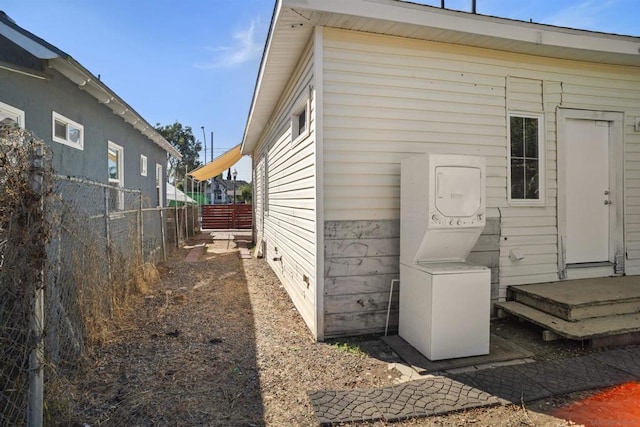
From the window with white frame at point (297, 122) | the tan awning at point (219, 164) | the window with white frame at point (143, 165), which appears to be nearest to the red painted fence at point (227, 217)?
the tan awning at point (219, 164)

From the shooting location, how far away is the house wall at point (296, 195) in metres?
3.98

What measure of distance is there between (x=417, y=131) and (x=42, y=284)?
358 cm

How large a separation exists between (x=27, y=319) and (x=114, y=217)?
3.29m

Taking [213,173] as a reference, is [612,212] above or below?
below

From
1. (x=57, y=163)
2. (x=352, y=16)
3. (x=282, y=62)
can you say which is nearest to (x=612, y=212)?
(x=352, y=16)

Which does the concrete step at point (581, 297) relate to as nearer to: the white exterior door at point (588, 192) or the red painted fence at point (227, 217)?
the white exterior door at point (588, 192)

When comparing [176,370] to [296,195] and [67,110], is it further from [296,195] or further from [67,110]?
[67,110]

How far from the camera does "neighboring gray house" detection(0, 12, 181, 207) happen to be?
13.9 feet

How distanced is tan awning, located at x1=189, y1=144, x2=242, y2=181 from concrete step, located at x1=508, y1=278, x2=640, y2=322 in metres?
10.6

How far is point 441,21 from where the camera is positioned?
3658mm

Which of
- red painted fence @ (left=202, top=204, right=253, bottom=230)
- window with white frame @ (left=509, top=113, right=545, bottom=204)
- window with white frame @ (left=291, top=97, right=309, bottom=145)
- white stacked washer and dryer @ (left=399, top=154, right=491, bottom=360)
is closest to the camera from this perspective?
white stacked washer and dryer @ (left=399, top=154, right=491, bottom=360)

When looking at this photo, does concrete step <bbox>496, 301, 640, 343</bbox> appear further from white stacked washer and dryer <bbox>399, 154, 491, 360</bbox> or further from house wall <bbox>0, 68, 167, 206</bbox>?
house wall <bbox>0, 68, 167, 206</bbox>

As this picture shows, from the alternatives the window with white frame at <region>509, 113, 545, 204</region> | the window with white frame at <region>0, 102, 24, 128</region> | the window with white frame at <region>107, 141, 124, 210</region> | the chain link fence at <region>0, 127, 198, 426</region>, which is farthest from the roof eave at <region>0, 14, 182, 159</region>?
the window with white frame at <region>509, 113, 545, 204</region>

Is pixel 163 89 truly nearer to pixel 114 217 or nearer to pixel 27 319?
pixel 114 217
